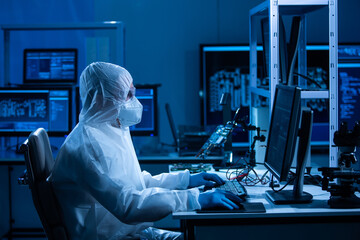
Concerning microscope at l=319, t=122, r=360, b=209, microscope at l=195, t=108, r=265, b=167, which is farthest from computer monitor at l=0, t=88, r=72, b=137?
microscope at l=319, t=122, r=360, b=209

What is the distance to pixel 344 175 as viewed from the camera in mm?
1866

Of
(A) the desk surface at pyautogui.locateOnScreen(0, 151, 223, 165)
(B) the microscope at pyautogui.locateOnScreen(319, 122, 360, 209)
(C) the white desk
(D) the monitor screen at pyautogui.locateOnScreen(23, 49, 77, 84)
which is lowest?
(C) the white desk

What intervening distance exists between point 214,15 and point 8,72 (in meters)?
1.80

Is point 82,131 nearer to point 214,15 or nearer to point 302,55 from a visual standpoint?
point 302,55

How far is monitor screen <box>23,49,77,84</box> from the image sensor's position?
377 cm

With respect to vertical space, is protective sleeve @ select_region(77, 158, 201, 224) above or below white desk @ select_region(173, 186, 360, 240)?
above

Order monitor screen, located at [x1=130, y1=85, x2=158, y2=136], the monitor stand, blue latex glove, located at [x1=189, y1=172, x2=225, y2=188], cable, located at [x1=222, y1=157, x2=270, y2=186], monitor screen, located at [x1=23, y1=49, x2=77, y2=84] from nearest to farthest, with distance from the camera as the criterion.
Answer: the monitor stand
blue latex glove, located at [x1=189, y1=172, x2=225, y2=188]
cable, located at [x1=222, y1=157, x2=270, y2=186]
monitor screen, located at [x1=130, y1=85, x2=158, y2=136]
monitor screen, located at [x1=23, y1=49, x2=77, y2=84]

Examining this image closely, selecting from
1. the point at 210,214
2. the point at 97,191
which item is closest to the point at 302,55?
the point at 210,214

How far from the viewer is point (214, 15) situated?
13.6ft

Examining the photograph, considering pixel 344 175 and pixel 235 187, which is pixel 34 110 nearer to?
pixel 235 187

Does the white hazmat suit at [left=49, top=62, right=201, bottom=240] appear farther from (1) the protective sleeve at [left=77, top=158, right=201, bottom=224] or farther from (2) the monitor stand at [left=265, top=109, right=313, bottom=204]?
(2) the monitor stand at [left=265, top=109, right=313, bottom=204]

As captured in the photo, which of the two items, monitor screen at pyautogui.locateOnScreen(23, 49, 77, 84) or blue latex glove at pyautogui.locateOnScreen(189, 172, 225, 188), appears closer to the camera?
blue latex glove at pyautogui.locateOnScreen(189, 172, 225, 188)

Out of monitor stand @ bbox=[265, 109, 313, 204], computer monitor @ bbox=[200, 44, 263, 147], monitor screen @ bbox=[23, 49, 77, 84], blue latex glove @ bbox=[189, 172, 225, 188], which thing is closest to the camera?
monitor stand @ bbox=[265, 109, 313, 204]

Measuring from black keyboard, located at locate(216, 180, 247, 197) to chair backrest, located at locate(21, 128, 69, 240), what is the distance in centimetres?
72
